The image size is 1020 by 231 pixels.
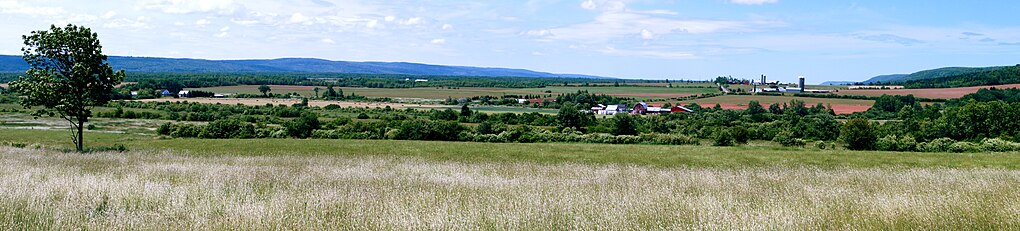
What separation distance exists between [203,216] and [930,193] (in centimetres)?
1076

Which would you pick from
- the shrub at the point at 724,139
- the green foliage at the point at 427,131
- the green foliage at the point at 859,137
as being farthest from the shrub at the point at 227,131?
the green foliage at the point at 859,137

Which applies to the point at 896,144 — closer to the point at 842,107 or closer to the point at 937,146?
the point at 937,146

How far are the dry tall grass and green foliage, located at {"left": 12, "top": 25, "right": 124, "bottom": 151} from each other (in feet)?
33.0

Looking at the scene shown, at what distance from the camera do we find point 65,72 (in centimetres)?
2367

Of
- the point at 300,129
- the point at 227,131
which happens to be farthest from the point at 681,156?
the point at 227,131

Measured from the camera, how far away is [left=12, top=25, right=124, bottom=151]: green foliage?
74.9ft

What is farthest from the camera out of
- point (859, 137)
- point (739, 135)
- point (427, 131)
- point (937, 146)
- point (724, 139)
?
point (427, 131)

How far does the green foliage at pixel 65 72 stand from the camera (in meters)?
22.8

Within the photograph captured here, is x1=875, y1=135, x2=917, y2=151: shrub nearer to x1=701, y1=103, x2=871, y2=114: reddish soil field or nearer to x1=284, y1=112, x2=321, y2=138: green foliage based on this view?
x1=284, y1=112, x2=321, y2=138: green foliage

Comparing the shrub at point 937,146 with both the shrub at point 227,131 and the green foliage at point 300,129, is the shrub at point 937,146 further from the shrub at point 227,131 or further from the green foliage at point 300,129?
the shrub at point 227,131

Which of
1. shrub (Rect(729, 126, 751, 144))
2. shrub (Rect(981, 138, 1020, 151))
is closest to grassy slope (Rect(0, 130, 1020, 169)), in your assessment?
shrub (Rect(981, 138, 1020, 151))

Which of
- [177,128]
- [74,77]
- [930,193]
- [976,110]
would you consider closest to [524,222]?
[930,193]

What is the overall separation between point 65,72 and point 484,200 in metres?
20.3

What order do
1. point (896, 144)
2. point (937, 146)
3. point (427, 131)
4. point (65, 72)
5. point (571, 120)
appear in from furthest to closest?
point (571, 120) → point (427, 131) → point (896, 144) → point (937, 146) → point (65, 72)
